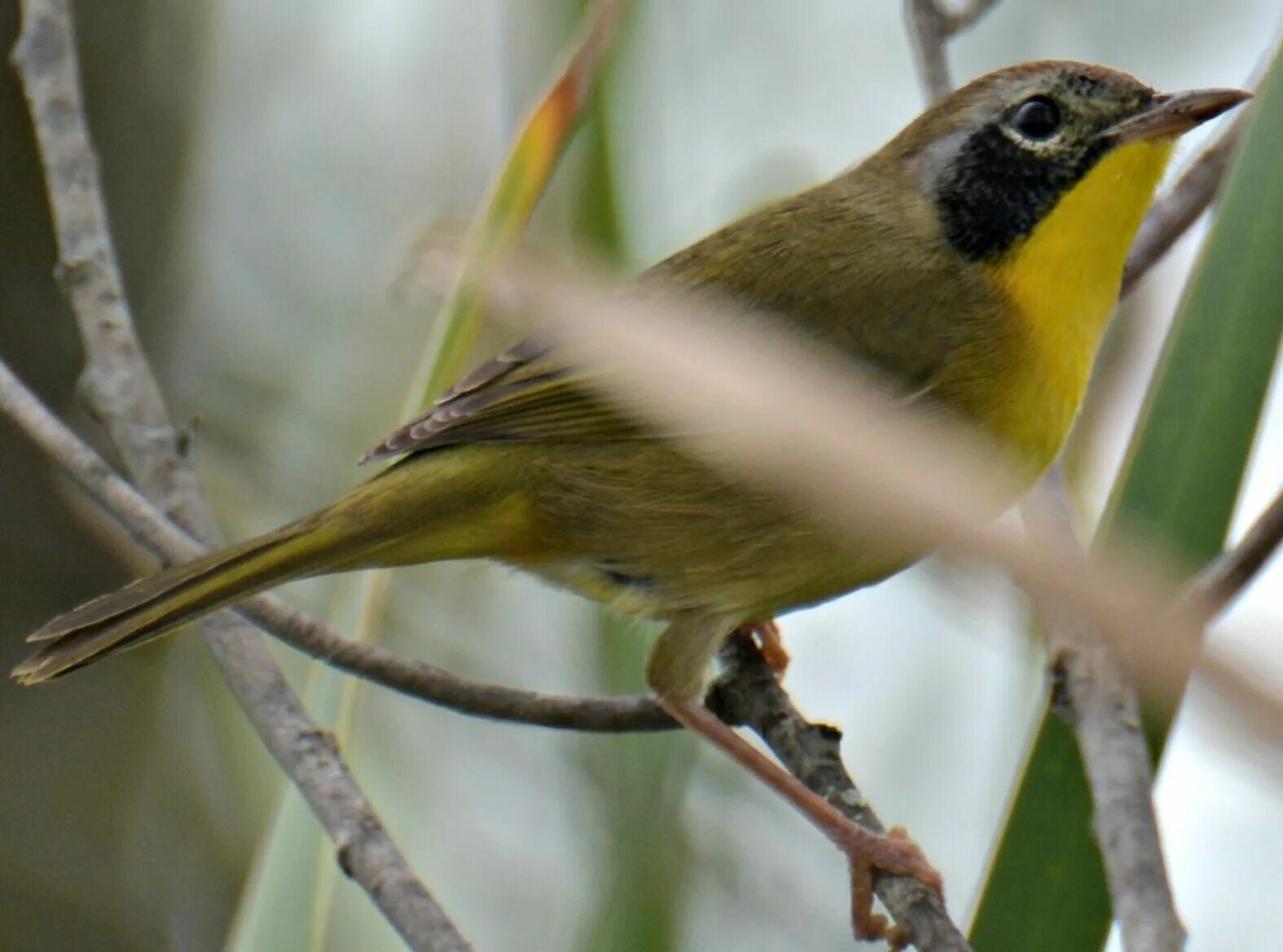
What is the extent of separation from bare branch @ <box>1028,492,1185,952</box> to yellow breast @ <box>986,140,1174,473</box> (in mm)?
721

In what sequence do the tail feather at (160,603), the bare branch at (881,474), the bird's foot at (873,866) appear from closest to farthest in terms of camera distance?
1. the bare branch at (881,474)
2. the tail feather at (160,603)
3. the bird's foot at (873,866)

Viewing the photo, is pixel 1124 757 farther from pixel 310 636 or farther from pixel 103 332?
pixel 103 332

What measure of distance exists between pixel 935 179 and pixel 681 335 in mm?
2154

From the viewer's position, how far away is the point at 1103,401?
248 centimetres

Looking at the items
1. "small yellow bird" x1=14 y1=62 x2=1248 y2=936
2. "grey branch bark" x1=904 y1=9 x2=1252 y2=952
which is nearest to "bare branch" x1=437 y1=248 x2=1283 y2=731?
"grey branch bark" x1=904 y1=9 x2=1252 y2=952

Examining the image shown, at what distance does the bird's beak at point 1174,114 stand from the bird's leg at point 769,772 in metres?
1.07

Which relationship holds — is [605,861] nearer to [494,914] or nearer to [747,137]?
[494,914]

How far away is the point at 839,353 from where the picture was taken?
2457 mm

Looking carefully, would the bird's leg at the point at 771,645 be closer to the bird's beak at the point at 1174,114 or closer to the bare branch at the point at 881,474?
the bird's beak at the point at 1174,114

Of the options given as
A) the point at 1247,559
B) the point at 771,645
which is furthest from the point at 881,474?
the point at 771,645

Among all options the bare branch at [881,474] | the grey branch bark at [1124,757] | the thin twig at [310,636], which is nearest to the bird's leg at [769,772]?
the thin twig at [310,636]

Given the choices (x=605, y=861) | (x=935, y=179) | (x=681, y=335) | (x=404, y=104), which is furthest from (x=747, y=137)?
(x=681, y=335)

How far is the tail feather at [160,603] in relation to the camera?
197 centimetres

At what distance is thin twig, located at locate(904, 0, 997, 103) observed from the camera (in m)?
2.30
